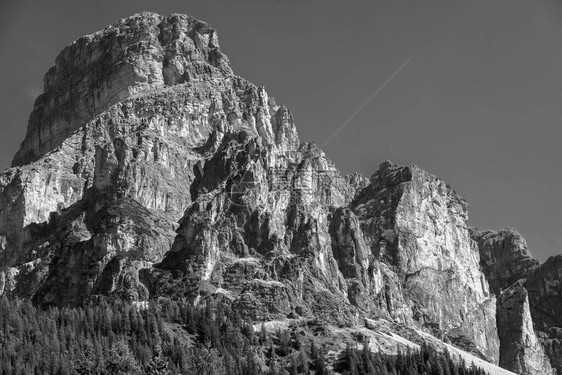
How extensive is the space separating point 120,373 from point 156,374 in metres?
14.2

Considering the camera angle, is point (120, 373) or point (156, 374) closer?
point (156, 374)

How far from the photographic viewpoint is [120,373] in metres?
197

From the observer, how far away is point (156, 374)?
185500 millimetres
